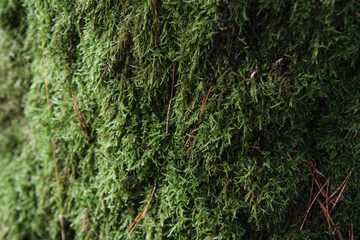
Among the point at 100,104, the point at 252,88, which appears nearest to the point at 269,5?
the point at 252,88

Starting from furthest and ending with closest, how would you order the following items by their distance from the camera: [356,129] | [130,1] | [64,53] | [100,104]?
1. [64,53]
2. [100,104]
3. [130,1]
4. [356,129]

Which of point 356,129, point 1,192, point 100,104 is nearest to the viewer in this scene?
point 356,129

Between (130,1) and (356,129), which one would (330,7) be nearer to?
(356,129)

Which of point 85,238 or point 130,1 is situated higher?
point 130,1

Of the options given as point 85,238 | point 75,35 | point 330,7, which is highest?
point 75,35

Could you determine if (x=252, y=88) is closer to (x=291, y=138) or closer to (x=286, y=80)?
(x=286, y=80)

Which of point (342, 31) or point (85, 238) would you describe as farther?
point (85, 238)

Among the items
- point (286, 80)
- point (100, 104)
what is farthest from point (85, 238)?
point (286, 80)
